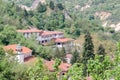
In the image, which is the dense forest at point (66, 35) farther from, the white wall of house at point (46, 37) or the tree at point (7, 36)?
the white wall of house at point (46, 37)

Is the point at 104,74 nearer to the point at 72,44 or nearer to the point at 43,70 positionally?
the point at 43,70

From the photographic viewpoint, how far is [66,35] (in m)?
54.6

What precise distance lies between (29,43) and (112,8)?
2396 inches

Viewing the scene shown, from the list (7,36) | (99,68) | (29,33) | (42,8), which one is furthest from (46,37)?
(99,68)

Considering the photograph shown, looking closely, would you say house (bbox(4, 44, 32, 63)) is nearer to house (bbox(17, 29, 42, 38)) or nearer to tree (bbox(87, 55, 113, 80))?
house (bbox(17, 29, 42, 38))

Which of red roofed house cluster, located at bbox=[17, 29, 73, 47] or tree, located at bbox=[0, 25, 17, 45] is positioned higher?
tree, located at bbox=[0, 25, 17, 45]

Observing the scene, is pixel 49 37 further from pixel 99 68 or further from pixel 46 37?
pixel 99 68

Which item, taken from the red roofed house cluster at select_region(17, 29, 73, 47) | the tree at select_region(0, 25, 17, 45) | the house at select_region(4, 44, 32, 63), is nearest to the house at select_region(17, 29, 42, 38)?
the red roofed house cluster at select_region(17, 29, 73, 47)

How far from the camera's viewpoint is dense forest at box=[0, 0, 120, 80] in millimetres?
10305

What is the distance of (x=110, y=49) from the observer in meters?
44.7

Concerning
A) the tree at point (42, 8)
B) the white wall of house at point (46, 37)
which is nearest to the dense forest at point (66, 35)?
the tree at point (42, 8)

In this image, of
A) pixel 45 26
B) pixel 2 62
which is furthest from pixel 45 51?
pixel 45 26

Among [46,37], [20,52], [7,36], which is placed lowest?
[46,37]

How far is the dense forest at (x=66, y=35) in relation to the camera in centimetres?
1030
